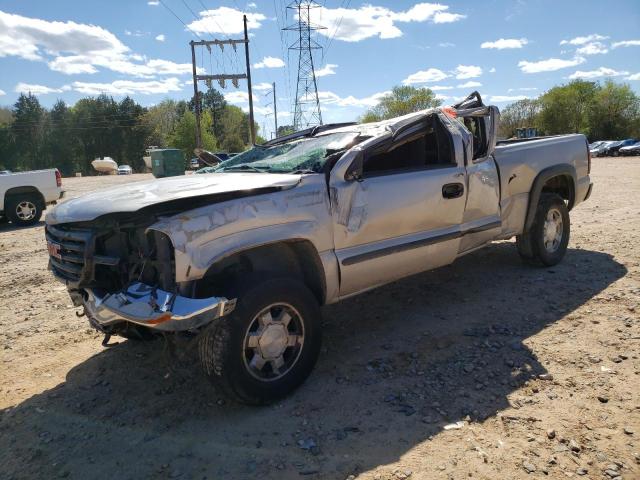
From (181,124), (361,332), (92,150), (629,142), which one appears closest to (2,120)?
(92,150)

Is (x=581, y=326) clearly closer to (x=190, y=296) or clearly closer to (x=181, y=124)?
(x=190, y=296)

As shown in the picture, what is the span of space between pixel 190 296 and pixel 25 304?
3.58m

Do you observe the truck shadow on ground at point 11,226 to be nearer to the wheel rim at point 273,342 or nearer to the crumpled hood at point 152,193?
the crumpled hood at point 152,193

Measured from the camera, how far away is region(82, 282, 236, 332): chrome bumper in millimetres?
2670

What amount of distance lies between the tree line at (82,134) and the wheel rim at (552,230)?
213 ft

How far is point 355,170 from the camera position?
140 inches

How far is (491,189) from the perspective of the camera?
4695 millimetres

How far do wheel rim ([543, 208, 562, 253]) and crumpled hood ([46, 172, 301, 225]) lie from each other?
355cm

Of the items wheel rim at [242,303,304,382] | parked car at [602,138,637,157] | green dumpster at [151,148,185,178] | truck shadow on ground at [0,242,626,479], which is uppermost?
parked car at [602,138,637,157]

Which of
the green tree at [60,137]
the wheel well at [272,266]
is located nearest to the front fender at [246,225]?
the wheel well at [272,266]

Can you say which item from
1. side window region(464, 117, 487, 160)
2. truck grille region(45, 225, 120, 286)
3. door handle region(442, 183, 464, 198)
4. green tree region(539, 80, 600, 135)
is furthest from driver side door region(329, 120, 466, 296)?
green tree region(539, 80, 600, 135)

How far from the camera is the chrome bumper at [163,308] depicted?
2.67 m

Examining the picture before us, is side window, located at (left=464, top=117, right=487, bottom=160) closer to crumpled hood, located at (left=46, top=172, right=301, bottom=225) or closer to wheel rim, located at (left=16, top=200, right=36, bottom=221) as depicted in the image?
crumpled hood, located at (left=46, top=172, right=301, bottom=225)

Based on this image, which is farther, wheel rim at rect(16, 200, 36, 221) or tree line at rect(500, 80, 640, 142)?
tree line at rect(500, 80, 640, 142)
